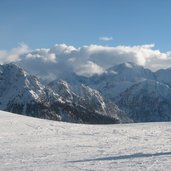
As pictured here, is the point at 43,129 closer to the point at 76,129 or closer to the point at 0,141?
the point at 76,129

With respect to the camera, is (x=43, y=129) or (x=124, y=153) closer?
(x=124, y=153)

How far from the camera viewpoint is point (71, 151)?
96.4ft

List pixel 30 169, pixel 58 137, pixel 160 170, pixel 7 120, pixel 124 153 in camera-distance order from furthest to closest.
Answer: pixel 7 120 → pixel 58 137 → pixel 124 153 → pixel 30 169 → pixel 160 170

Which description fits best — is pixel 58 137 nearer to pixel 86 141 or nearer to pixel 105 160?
pixel 86 141

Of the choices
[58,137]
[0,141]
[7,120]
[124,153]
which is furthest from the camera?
[7,120]

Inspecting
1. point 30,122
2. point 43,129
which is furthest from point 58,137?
point 30,122

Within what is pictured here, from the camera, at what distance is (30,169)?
22.0 metres

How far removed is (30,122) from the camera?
166ft

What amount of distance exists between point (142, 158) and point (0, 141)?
590 inches

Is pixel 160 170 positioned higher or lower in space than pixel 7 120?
lower

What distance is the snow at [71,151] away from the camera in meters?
22.6

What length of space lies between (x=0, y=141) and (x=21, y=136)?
4052mm

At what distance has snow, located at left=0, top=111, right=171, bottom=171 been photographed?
22.6 metres

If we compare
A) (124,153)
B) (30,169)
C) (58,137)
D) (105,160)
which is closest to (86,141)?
(58,137)
